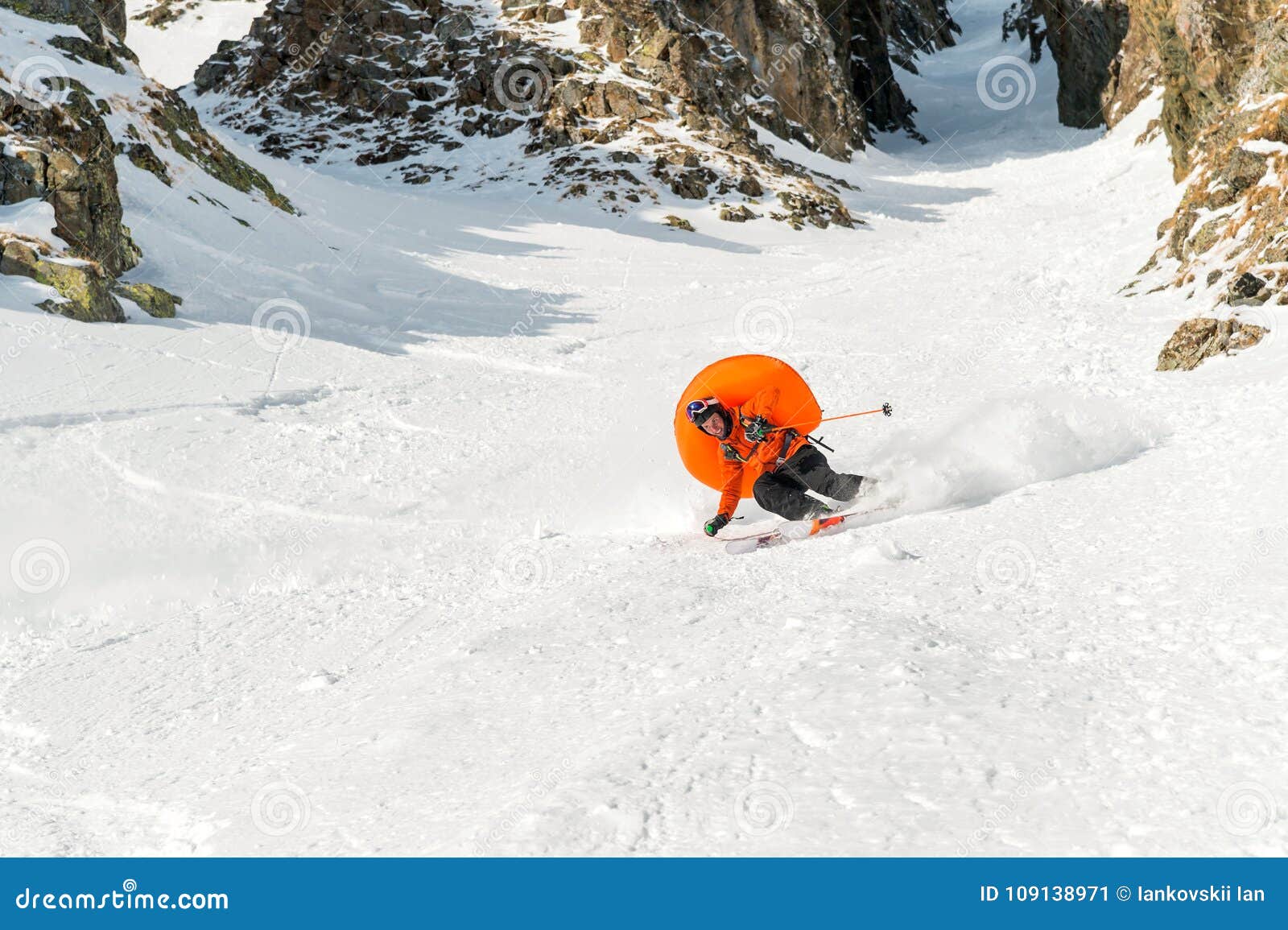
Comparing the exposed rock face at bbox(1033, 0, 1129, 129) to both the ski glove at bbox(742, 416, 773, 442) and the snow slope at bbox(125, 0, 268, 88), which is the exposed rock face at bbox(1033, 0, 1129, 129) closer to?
the snow slope at bbox(125, 0, 268, 88)

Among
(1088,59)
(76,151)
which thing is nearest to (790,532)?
(76,151)

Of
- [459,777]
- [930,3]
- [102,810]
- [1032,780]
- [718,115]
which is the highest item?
[930,3]

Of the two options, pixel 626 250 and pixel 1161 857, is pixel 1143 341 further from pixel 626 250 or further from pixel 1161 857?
pixel 626 250

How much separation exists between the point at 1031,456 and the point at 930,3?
7099 centimetres

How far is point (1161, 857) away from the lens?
109 inches

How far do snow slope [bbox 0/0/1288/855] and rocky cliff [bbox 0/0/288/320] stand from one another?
0.69 meters

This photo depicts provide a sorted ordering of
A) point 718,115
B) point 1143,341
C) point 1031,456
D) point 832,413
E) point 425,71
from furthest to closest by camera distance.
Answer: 1. point 425,71
2. point 718,115
3. point 1143,341
4. point 832,413
5. point 1031,456

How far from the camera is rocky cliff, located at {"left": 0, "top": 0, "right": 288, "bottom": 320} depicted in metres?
10.4

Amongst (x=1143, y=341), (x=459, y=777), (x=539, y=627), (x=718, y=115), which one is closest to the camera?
(x=459, y=777)

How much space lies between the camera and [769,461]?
22.2ft
